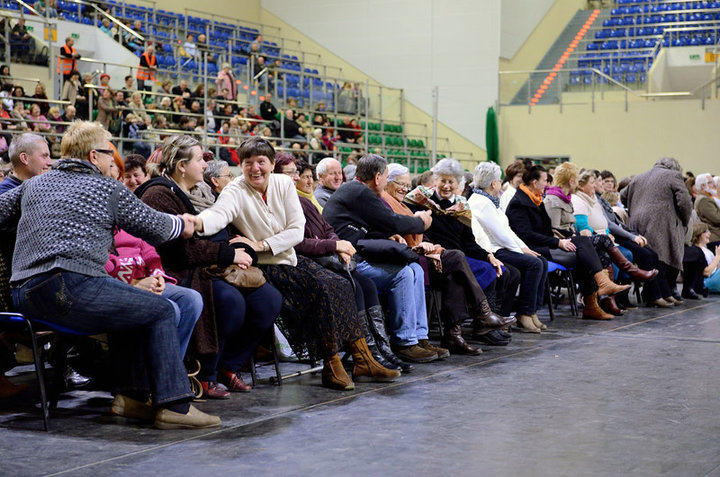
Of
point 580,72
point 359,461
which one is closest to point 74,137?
point 359,461

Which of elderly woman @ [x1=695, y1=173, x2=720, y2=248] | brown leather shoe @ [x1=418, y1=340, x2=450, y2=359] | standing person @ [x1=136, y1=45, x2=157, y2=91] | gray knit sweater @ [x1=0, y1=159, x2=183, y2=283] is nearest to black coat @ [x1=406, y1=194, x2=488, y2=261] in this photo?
brown leather shoe @ [x1=418, y1=340, x2=450, y2=359]

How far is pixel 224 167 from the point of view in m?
5.67

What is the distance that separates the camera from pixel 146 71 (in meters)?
13.9

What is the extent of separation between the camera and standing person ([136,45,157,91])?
13571 mm

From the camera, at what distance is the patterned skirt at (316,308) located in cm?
442

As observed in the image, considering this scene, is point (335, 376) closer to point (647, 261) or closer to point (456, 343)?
point (456, 343)

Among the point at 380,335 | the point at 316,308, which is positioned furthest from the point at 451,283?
the point at 316,308

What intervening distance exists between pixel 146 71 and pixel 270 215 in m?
10.2

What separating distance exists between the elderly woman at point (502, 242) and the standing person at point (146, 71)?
8.33 meters

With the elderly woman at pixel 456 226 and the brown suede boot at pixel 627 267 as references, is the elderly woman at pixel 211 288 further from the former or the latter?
the brown suede boot at pixel 627 267

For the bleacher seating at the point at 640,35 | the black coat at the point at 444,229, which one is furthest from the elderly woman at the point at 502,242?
the bleacher seating at the point at 640,35

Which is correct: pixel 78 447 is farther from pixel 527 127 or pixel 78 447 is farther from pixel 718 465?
pixel 527 127

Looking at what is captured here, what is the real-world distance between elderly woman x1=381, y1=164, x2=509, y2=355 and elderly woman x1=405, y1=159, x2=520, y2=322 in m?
0.13

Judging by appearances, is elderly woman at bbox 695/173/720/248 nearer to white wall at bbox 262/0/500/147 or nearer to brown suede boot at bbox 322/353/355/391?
brown suede boot at bbox 322/353/355/391
